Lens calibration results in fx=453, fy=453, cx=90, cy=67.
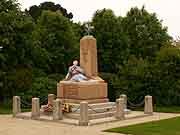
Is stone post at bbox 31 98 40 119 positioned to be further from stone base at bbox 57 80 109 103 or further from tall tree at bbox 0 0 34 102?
tall tree at bbox 0 0 34 102

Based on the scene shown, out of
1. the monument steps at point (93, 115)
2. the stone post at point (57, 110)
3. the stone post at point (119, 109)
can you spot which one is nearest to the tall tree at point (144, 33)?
the monument steps at point (93, 115)

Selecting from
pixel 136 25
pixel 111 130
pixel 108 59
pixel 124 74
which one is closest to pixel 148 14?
pixel 136 25

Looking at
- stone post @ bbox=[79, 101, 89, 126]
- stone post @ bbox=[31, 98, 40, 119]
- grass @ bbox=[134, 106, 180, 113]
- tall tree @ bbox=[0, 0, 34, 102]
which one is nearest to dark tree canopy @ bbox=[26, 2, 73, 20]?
tall tree @ bbox=[0, 0, 34, 102]

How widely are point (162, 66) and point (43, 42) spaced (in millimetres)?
→ 13632

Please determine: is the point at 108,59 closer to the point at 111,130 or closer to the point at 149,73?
the point at 149,73

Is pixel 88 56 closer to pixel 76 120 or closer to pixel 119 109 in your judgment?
pixel 119 109

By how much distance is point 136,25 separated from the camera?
4291 centimetres

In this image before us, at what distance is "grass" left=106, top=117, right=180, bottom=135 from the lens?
17781 millimetres

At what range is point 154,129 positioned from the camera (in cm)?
1862

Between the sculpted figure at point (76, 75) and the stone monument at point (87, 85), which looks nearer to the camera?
the stone monument at point (87, 85)

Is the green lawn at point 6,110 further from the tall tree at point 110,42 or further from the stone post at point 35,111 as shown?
the tall tree at point 110,42

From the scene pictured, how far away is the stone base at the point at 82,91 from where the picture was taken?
73.4 feet

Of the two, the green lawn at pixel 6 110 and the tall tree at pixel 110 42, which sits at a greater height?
the tall tree at pixel 110 42

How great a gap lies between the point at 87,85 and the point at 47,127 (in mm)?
3831
